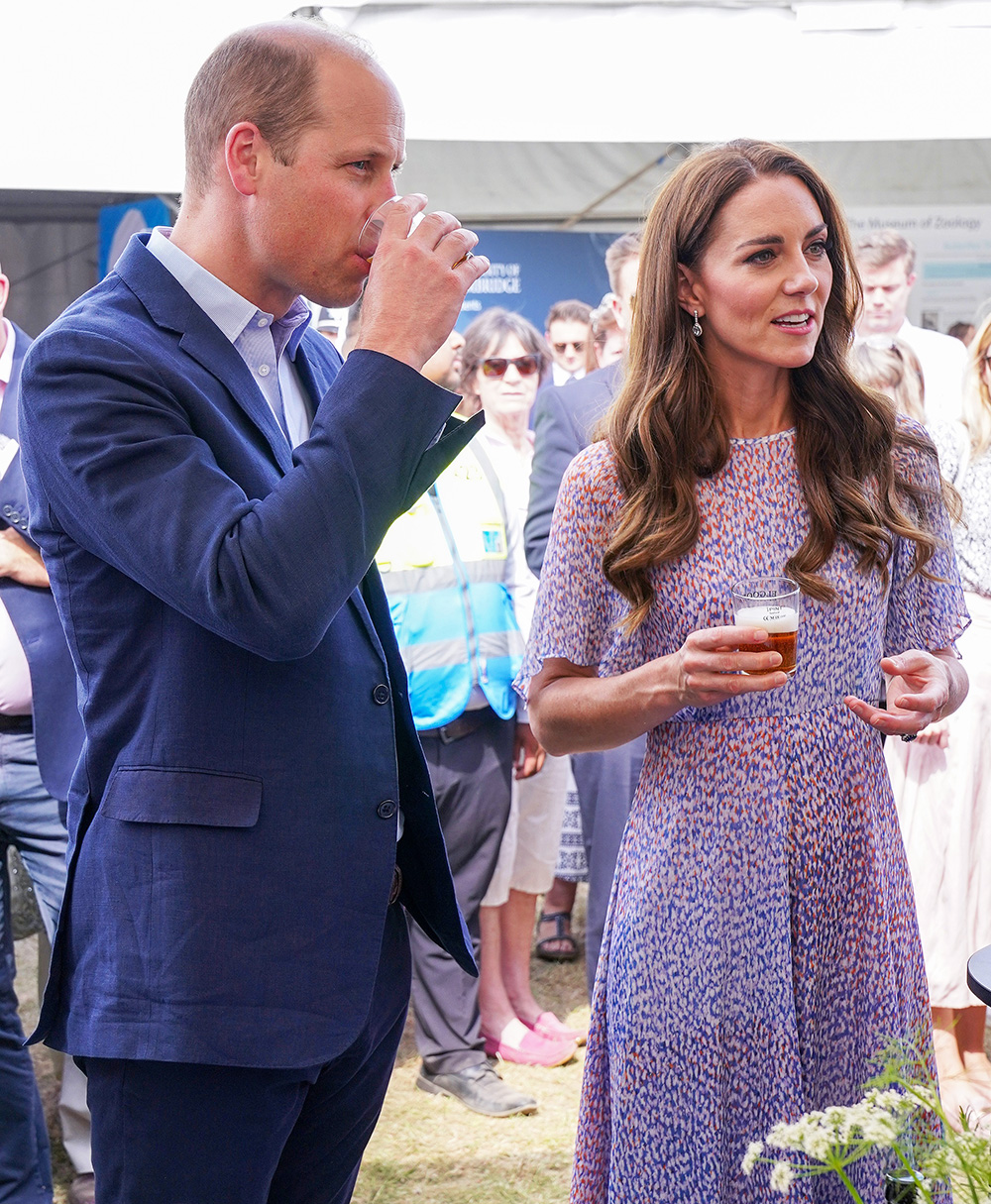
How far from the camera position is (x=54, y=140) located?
369cm

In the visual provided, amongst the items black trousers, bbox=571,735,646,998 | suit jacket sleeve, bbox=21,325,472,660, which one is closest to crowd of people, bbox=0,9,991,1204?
suit jacket sleeve, bbox=21,325,472,660

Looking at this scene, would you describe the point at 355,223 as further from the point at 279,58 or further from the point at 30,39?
A: the point at 30,39

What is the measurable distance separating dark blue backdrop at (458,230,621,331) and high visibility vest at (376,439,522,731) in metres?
1.54

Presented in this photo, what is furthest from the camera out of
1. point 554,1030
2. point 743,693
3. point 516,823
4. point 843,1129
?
point 516,823

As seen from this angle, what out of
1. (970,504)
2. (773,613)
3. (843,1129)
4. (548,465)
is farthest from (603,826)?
(843,1129)

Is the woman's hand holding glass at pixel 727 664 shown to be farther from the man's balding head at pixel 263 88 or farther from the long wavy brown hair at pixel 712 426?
the man's balding head at pixel 263 88

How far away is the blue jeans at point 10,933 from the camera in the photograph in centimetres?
297

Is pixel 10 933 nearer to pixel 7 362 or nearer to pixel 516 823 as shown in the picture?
pixel 7 362

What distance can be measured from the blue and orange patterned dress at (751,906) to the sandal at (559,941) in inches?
127

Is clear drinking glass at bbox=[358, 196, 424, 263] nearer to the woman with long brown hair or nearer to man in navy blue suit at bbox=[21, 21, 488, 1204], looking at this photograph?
man in navy blue suit at bbox=[21, 21, 488, 1204]

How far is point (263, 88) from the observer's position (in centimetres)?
148

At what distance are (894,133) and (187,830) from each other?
3601 millimetres

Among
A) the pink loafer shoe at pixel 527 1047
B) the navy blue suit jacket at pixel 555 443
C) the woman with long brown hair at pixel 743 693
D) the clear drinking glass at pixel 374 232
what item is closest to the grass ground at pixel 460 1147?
the pink loafer shoe at pixel 527 1047

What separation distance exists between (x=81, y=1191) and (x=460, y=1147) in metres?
1.00
